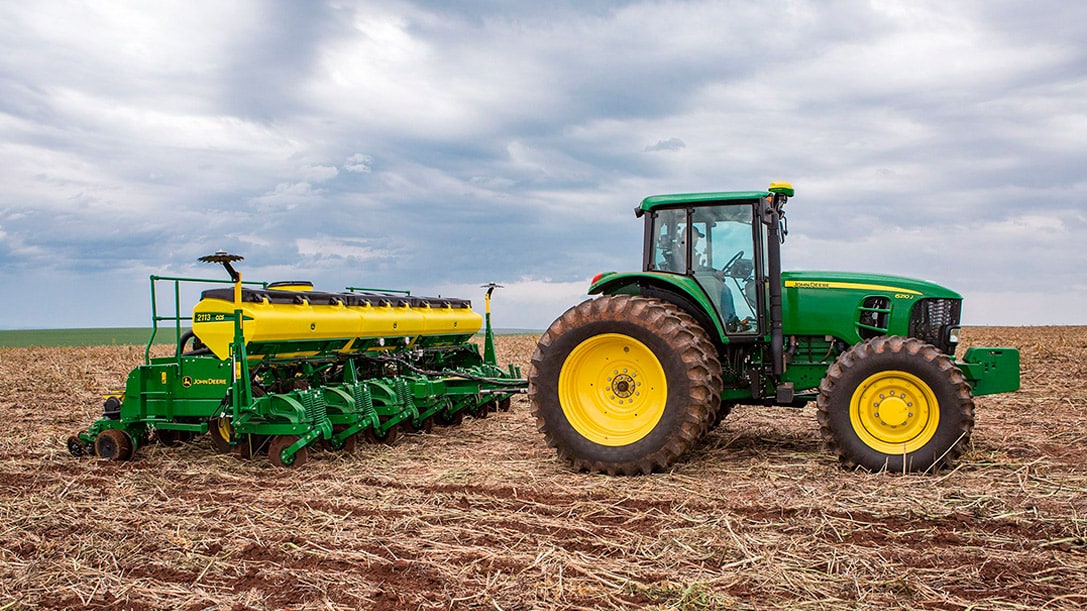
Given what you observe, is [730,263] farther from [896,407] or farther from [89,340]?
[89,340]

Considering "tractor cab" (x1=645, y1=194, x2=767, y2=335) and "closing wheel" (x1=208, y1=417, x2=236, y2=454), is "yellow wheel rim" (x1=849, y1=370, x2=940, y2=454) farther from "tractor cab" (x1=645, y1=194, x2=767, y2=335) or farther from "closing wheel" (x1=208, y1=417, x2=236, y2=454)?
"closing wheel" (x1=208, y1=417, x2=236, y2=454)

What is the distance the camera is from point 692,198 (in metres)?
7.58

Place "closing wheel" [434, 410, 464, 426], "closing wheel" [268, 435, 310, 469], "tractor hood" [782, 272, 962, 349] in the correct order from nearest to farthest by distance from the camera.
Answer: "closing wheel" [268, 435, 310, 469] → "tractor hood" [782, 272, 962, 349] → "closing wheel" [434, 410, 464, 426]

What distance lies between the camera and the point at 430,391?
29.2 feet

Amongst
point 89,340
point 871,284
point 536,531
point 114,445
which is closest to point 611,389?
point 536,531

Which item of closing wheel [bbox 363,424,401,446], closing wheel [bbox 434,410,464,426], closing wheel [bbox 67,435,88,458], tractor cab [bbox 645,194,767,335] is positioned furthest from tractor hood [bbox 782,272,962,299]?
closing wheel [bbox 67,435,88,458]

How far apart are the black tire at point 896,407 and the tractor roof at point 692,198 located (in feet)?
5.34

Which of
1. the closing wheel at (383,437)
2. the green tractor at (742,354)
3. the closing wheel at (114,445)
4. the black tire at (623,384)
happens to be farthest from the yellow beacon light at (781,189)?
the closing wheel at (114,445)

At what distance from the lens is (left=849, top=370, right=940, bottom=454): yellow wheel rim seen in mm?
6840

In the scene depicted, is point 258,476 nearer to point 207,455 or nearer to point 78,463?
point 207,455

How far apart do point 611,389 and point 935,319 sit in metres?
3.17

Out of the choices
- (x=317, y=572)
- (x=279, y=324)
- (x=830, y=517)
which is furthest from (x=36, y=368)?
(x=830, y=517)

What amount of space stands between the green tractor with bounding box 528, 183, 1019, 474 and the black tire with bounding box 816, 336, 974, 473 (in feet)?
0.03

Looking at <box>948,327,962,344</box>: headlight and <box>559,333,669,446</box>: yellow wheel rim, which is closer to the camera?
<box>559,333,669,446</box>: yellow wheel rim
